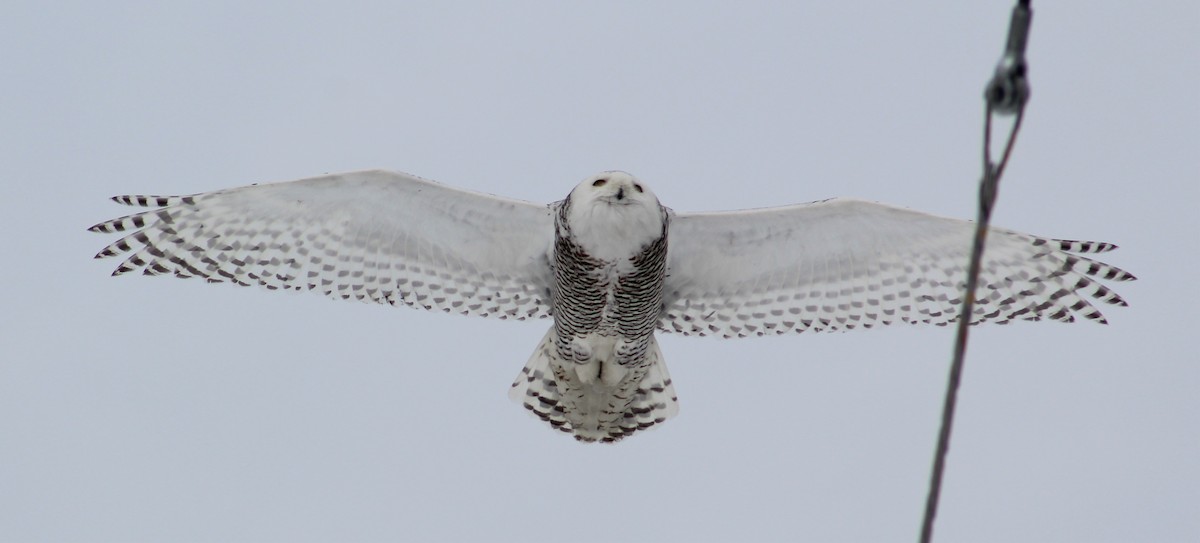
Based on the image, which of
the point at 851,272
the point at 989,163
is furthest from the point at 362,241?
the point at 989,163

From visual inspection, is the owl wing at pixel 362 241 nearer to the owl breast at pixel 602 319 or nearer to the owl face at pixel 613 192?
the owl breast at pixel 602 319

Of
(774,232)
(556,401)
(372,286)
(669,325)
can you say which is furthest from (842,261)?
(372,286)

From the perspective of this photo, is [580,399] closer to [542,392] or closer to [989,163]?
[542,392]

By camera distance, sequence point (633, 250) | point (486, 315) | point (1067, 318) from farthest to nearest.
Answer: point (486, 315), point (1067, 318), point (633, 250)

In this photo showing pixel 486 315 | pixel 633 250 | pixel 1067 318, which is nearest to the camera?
pixel 633 250

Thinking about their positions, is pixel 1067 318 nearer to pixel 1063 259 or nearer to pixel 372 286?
pixel 1063 259

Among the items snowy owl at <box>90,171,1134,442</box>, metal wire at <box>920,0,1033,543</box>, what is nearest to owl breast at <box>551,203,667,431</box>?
snowy owl at <box>90,171,1134,442</box>

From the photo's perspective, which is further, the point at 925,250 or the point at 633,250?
the point at 925,250

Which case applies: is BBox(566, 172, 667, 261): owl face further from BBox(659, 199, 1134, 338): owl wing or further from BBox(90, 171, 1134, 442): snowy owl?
BBox(659, 199, 1134, 338): owl wing
